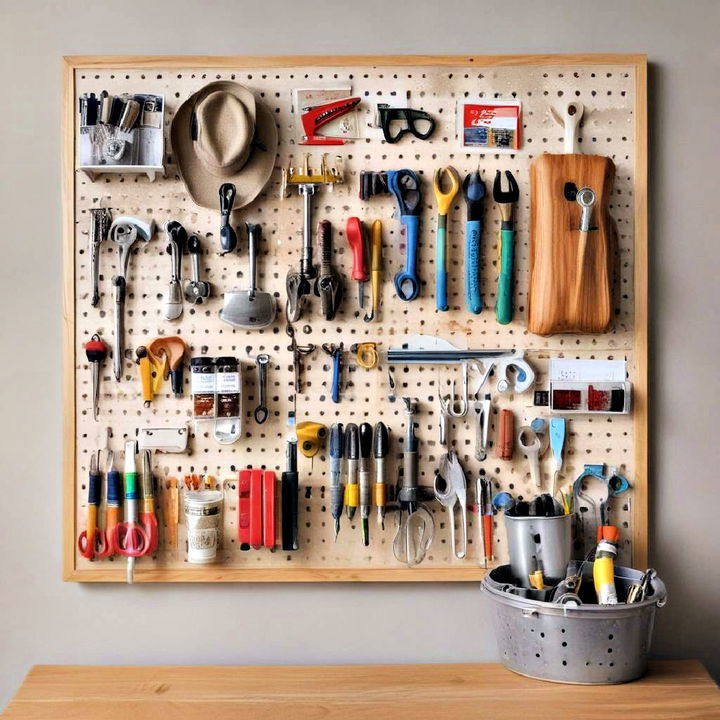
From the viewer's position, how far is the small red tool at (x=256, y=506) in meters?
1.82

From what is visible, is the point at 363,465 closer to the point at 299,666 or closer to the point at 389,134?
the point at 299,666

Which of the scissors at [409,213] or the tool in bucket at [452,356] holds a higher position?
the scissors at [409,213]

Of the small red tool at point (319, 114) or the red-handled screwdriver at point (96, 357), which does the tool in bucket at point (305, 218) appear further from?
the red-handled screwdriver at point (96, 357)

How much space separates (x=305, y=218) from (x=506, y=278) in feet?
1.52

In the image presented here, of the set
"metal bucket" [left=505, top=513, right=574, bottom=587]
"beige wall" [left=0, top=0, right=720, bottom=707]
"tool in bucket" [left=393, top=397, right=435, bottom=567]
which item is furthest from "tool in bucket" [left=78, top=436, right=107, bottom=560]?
"metal bucket" [left=505, top=513, right=574, bottom=587]

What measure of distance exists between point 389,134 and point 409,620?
110 cm

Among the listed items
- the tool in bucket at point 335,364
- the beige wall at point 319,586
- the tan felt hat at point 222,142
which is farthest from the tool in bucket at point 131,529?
the tan felt hat at point 222,142

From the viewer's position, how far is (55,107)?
1908 mm

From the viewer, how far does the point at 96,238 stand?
1871 mm

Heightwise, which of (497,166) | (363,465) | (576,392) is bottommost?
(363,465)

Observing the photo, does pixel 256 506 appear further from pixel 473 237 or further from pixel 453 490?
pixel 473 237

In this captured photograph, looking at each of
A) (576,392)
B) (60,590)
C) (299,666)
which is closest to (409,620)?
(299,666)

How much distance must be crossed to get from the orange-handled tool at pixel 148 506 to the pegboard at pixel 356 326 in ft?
0.09

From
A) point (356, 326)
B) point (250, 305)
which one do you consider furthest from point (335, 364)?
point (250, 305)
